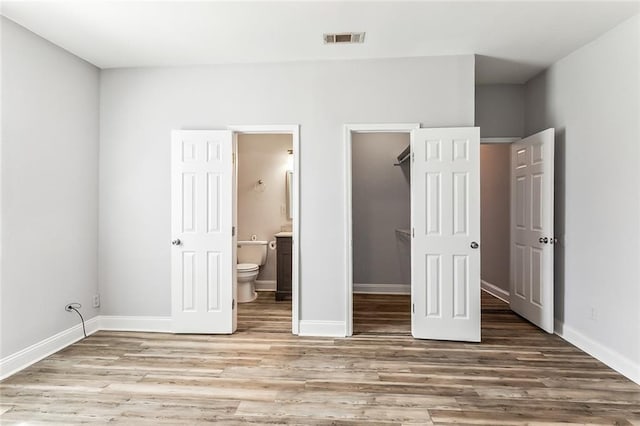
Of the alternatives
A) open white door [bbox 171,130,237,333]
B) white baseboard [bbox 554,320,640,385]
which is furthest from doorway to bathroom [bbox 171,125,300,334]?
white baseboard [bbox 554,320,640,385]

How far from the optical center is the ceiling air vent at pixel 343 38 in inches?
120

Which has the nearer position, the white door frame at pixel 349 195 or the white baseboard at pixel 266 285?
the white door frame at pixel 349 195

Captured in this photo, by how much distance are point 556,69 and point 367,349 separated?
11.0 ft

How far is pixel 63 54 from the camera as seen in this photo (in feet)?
10.8

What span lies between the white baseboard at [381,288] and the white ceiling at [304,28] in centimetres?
311

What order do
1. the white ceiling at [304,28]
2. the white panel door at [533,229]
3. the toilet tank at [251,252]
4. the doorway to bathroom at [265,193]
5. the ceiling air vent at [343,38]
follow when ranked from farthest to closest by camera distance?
1. the doorway to bathroom at [265,193]
2. the toilet tank at [251,252]
3. the white panel door at [533,229]
4. the ceiling air vent at [343,38]
5. the white ceiling at [304,28]

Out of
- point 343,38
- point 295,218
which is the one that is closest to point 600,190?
point 343,38

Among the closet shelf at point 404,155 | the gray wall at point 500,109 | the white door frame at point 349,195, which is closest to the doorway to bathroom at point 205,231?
the white door frame at point 349,195

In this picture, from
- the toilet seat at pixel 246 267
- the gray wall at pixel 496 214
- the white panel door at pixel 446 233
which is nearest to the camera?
the white panel door at pixel 446 233

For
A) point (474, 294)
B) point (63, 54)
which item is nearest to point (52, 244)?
point (63, 54)

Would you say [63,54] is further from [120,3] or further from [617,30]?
[617,30]

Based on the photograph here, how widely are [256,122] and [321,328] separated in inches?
84.9

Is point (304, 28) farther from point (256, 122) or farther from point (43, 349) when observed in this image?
point (43, 349)

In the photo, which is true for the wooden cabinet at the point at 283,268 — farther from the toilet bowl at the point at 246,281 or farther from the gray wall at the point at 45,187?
the gray wall at the point at 45,187
